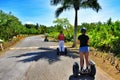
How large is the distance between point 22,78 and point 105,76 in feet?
12.9

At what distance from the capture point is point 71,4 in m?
37.2

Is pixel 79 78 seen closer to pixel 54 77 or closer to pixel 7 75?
pixel 54 77

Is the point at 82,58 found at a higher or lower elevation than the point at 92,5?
lower

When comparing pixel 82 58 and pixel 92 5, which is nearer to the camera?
pixel 82 58

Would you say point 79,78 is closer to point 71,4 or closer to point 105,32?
point 105,32

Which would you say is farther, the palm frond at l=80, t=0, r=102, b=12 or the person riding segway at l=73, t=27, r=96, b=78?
the palm frond at l=80, t=0, r=102, b=12

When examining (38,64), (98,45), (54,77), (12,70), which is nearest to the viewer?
(54,77)

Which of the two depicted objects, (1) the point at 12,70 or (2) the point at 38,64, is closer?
(1) the point at 12,70

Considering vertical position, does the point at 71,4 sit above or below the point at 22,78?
above

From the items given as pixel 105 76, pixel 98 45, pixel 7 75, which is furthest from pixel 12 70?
pixel 98 45

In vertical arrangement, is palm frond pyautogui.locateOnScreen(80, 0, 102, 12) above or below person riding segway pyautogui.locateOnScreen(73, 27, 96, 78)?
above

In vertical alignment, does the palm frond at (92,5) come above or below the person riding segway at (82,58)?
above

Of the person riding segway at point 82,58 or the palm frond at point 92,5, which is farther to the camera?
the palm frond at point 92,5

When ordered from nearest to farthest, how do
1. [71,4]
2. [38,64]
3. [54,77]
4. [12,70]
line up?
[54,77] → [12,70] → [38,64] → [71,4]
